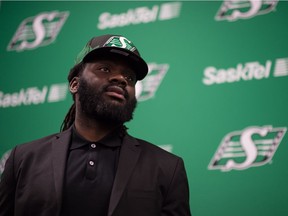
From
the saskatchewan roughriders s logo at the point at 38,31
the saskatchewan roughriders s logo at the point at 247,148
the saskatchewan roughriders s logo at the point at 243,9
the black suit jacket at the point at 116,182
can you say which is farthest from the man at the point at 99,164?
the saskatchewan roughriders s logo at the point at 38,31

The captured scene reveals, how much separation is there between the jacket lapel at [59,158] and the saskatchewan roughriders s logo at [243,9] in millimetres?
1212

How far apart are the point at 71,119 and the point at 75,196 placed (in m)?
0.40

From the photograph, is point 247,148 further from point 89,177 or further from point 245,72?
point 89,177

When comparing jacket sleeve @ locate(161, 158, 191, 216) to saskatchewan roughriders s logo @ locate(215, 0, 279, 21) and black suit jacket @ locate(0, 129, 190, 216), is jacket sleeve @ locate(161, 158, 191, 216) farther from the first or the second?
saskatchewan roughriders s logo @ locate(215, 0, 279, 21)

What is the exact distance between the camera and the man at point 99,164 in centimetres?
106

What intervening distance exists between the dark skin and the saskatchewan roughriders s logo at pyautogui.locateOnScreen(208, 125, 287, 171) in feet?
2.67

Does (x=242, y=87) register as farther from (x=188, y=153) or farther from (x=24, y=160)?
(x=24, y=160)

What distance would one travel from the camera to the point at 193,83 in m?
2.05

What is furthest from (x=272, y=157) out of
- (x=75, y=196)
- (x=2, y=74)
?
(x=2, y=74)

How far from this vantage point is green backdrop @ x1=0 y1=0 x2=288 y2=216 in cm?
186

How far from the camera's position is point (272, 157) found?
1.83m

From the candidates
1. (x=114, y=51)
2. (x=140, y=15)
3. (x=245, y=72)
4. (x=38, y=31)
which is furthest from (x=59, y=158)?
(x=38, y=31)

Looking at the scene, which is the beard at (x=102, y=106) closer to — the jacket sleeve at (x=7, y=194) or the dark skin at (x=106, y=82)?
the dark skin at (x=106, y=82)

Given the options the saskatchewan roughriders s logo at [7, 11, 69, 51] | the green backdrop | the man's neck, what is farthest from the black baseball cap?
the saskatchewan roughriders s logo at [7, 11, 69, 51]
